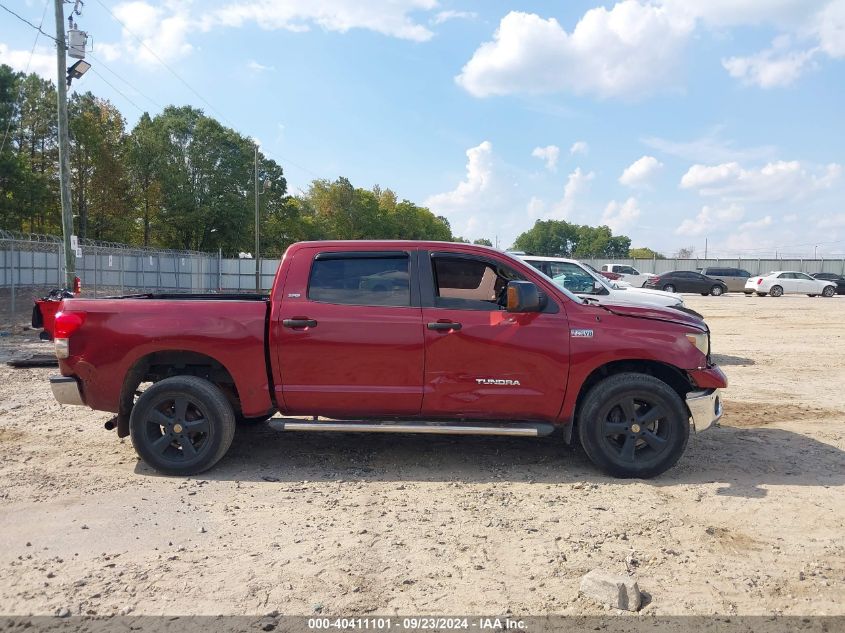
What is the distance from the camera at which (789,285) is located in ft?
117

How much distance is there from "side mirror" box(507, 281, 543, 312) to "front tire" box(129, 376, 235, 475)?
245cm

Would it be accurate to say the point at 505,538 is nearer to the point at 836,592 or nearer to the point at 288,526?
the point at 288,526

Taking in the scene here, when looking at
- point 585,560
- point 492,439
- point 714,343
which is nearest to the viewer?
point 585,560

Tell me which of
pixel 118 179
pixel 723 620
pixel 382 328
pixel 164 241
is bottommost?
pixel 723 620

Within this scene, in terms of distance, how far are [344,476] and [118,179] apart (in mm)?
54616

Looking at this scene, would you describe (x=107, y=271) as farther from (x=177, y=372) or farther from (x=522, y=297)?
(x=522, y=297)

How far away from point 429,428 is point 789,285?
121 ft

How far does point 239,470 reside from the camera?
5.40 m

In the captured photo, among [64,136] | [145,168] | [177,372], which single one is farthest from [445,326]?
[145,168]

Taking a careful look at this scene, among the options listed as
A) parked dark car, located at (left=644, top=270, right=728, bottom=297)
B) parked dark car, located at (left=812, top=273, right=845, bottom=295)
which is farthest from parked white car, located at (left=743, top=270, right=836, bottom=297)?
parked dark car, located at (left=812, top=273, right=845, bottom=295)

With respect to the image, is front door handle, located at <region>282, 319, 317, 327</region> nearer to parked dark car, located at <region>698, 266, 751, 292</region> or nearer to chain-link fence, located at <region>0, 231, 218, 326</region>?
chain-link fence, located at <region>0, 231, 218, 326</region>

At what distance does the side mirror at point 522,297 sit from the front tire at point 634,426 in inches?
34.6

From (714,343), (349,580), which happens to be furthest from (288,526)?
(714,343)

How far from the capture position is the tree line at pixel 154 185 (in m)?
44.2
